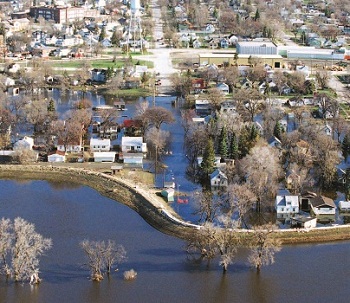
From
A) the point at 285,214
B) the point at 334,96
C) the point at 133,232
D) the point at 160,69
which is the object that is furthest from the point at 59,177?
the point at 160,69

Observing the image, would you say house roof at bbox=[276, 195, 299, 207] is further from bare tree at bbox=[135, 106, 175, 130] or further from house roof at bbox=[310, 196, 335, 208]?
bare tree at bbox=[135, 106, 175, 130]

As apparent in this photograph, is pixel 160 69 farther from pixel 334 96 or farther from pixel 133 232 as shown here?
pixel 133 232

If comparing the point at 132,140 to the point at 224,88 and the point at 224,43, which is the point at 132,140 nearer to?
the point at 224,88

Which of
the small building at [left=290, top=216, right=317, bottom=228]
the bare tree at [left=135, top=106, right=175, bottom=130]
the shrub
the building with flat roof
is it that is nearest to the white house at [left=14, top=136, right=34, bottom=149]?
the bare tree at [left=135, top=106, right=175, bottom=130]

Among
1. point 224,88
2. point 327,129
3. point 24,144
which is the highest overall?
point 327,129

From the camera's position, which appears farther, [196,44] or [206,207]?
[196,44]

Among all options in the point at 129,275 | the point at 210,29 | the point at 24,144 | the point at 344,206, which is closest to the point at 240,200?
the point at 344,206

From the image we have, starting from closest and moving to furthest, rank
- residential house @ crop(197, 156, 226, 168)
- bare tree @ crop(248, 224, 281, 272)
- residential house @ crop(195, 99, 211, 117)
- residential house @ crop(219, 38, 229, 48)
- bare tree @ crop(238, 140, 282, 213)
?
bare tree @ crop(248, 224, 281, 272), bare tree @ crop(238, 140, 282, 213), residential house @ crop(197, 156, 226, 168), residential house @ crop(195, 99, 211, 117), residential house @ crop(219, 38, 229, 48)

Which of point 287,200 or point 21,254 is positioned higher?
point 21,254
